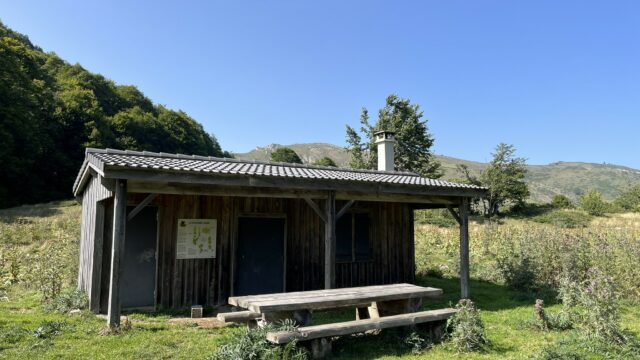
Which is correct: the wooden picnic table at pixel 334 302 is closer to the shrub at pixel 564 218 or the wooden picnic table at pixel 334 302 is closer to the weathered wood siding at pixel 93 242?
the weathered wood siding at pixel 93 242

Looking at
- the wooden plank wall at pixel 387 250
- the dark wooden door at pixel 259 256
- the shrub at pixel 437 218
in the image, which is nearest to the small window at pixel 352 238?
the wooden plank wall at pixel 387 250

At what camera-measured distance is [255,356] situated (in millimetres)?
4332

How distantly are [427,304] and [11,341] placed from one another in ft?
22.8

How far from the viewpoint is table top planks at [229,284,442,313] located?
16.0ft

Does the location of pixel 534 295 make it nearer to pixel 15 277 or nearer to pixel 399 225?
pixel 399 225

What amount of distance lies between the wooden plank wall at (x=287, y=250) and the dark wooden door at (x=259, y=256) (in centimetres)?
16

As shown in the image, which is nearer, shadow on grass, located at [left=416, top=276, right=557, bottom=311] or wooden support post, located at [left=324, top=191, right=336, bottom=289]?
wooden support post, located at [left=324, top=191, right=336, bottom=289]

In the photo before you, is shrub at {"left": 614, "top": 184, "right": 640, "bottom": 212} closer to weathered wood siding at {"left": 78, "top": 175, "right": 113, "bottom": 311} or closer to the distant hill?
weathered wood siding at {"left": 78, "top": 175, "right": 113, "bottom": 311}

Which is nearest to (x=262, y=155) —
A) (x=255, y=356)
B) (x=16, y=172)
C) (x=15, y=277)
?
(x=16, y=172)

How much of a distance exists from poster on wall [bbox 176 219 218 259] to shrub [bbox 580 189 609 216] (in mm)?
31467

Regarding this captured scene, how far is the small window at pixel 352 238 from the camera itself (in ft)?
32.0

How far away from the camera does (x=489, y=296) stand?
9.62 meters

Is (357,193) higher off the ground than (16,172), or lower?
lower

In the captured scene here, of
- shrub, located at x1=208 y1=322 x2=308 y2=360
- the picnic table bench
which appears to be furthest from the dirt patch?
shrub, located at x1=208 y1=322 x2=308 y2=360
